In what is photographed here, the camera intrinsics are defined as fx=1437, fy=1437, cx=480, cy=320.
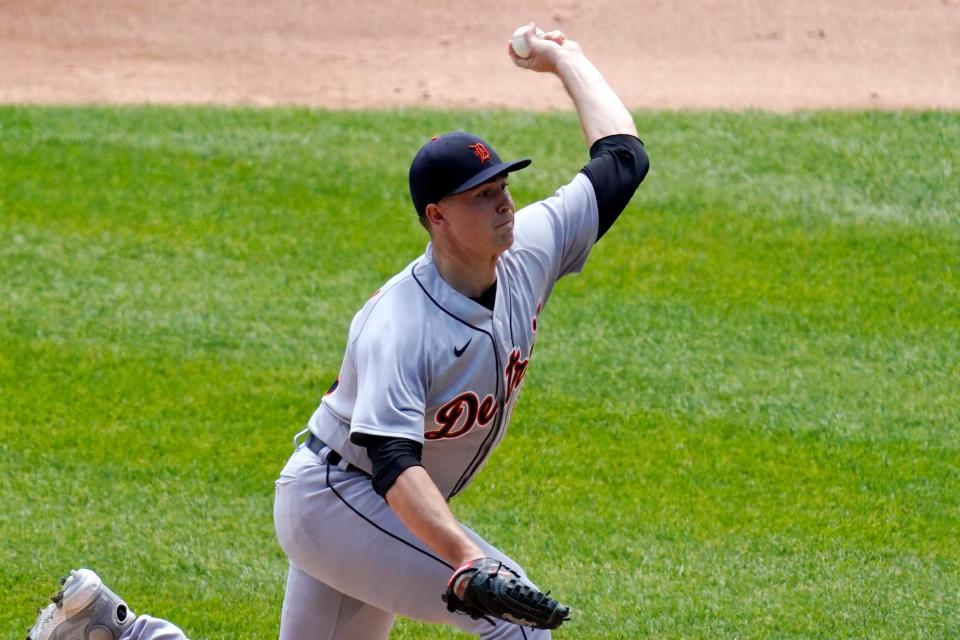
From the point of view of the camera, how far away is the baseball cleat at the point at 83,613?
4.04 m

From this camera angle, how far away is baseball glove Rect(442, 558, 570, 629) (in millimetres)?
3104

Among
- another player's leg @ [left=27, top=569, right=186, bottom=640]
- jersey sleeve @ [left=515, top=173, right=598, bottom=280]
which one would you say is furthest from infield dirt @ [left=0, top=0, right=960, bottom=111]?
another player's leg @ [left=27, top=569, right=186, bottom=640]

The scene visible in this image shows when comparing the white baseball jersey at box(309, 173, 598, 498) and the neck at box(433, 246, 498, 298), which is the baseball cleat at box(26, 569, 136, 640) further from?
the neck at box(433, 246, 498, 298)

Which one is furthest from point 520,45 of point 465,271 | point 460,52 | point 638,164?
point 460,52

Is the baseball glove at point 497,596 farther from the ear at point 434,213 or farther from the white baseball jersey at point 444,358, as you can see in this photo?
the ear at point 434,213

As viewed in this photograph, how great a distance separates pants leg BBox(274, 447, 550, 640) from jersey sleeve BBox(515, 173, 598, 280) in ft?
2.51

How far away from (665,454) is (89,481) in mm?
2329

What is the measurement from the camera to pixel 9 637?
15.1 ft

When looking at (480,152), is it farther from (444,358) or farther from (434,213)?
(444,358)

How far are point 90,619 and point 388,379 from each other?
4.54ft

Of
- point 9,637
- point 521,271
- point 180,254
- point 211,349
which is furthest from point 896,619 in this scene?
point 180,254

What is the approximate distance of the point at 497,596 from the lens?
10.2 ft

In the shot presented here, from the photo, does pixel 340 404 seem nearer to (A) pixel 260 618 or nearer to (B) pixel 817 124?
(A) pixel 260 618

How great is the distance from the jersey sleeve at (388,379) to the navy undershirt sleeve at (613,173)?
0.80 m
